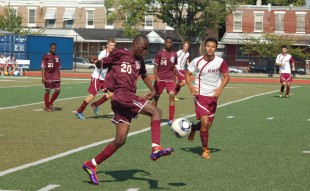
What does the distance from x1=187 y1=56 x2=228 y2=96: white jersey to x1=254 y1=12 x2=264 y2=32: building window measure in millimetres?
67372

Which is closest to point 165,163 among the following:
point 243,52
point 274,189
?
point 274,189

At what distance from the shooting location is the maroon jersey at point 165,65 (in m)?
17.7

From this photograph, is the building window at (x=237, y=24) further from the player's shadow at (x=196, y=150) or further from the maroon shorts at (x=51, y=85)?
the player's shadow at (x=196, y=150)

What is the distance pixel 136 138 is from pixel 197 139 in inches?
45.0

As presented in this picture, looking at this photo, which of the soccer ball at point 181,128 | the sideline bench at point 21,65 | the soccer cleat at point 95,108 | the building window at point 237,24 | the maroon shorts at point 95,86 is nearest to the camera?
the soccer ball at point 181,128

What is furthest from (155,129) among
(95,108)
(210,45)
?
(95,108)

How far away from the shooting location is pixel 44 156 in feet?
36.6

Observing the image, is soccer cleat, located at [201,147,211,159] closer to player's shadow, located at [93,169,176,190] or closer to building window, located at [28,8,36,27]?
player's shadow, located at [93,169,176,190]

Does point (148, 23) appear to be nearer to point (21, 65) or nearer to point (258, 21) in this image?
point (258, 21)

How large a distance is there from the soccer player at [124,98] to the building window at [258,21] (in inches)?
2759

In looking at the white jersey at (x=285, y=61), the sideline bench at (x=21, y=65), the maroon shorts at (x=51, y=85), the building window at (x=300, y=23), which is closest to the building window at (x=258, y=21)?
the building window at (x=300, y=23)

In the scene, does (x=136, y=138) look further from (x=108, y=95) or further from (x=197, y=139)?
(x=108, y=95)

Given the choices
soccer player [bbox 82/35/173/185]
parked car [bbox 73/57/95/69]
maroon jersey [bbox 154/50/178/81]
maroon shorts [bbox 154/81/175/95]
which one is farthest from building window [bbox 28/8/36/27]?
soccer player [bbox 82/35/173/185]

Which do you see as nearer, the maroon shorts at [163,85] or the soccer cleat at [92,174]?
the soccer cleat at [92,174]
